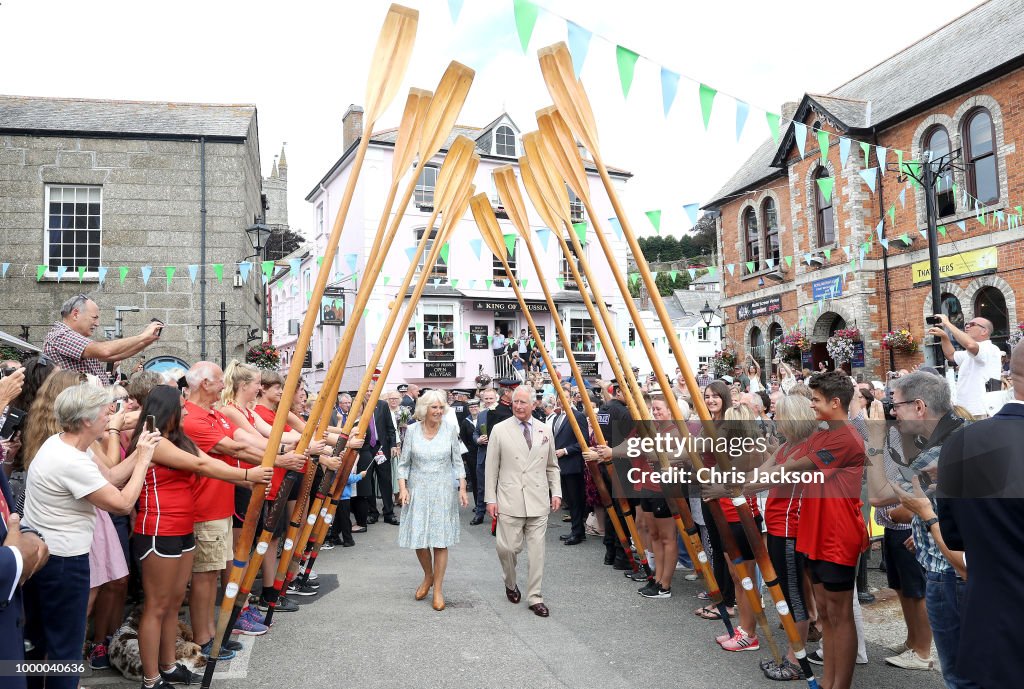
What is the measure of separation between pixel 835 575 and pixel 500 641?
265 centimetres

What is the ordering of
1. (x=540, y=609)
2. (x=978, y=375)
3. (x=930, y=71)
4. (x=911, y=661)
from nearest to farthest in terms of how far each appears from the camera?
1. (x=911, y=661)
2. (x=540, y=609)
3. (x=978, y=375)
4. (x=930, y=71)

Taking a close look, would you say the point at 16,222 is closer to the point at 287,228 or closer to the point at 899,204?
the point at 899,204

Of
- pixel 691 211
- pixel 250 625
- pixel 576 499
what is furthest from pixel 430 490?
pixel 691 211

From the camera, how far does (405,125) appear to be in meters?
5.43

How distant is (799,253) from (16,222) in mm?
22422

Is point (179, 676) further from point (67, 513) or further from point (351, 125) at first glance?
point (351, 125)

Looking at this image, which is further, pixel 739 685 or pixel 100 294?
pixel 100 294

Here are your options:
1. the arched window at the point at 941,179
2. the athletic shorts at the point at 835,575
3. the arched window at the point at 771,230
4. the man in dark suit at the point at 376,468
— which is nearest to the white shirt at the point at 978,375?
the athletic shorts at the point at 835,575

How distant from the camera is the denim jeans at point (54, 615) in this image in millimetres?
3434

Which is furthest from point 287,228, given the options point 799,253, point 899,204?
point 899,204

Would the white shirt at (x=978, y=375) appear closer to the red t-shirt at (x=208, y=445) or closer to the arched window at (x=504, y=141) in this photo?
the red t-shirt at (x=208, y=445)

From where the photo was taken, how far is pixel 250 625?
5902 millimetres

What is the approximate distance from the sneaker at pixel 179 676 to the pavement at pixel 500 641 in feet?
0.50

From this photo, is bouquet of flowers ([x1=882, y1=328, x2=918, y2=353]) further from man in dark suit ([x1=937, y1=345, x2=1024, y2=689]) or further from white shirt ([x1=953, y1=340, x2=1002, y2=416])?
man in dark suit ([x1=937, y1=345, x2=1024, y2=689])
